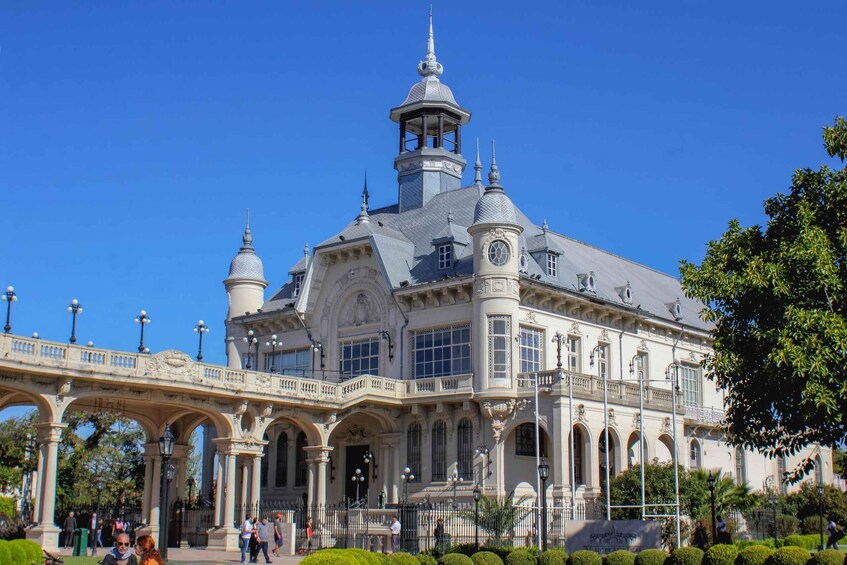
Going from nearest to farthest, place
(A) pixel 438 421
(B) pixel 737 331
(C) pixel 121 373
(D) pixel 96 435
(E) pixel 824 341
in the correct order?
(E) pixel 824 341 < (B) pixel 737 331 < (C) pixel 121 373 < (A) pixel 438 421 < (D) pixel 96 435

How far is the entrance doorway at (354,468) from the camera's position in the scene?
166 ft

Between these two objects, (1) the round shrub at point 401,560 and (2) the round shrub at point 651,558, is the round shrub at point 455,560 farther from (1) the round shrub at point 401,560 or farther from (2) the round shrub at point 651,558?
(2) the round shrub at point 651,558

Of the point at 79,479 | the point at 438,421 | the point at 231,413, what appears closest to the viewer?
the point at 231,413

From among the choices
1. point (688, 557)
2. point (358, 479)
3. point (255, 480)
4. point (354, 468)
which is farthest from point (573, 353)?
point (688, 557)

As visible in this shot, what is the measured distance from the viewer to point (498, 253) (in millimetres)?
46188

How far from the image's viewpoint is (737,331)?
26.8 metres

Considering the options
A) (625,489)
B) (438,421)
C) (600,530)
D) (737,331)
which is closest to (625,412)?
(625,489)

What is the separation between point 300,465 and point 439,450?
30.4 feet

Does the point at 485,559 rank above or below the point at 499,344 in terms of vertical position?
below

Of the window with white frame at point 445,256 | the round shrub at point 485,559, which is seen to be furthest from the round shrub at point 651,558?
the window with white frame at point 445,256

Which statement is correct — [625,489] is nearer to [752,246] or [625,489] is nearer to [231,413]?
[231,413]

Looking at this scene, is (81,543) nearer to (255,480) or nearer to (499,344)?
(255,480)

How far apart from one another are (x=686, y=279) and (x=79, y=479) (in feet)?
170

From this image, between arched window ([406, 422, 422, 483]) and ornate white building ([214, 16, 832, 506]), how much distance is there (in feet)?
0.25
